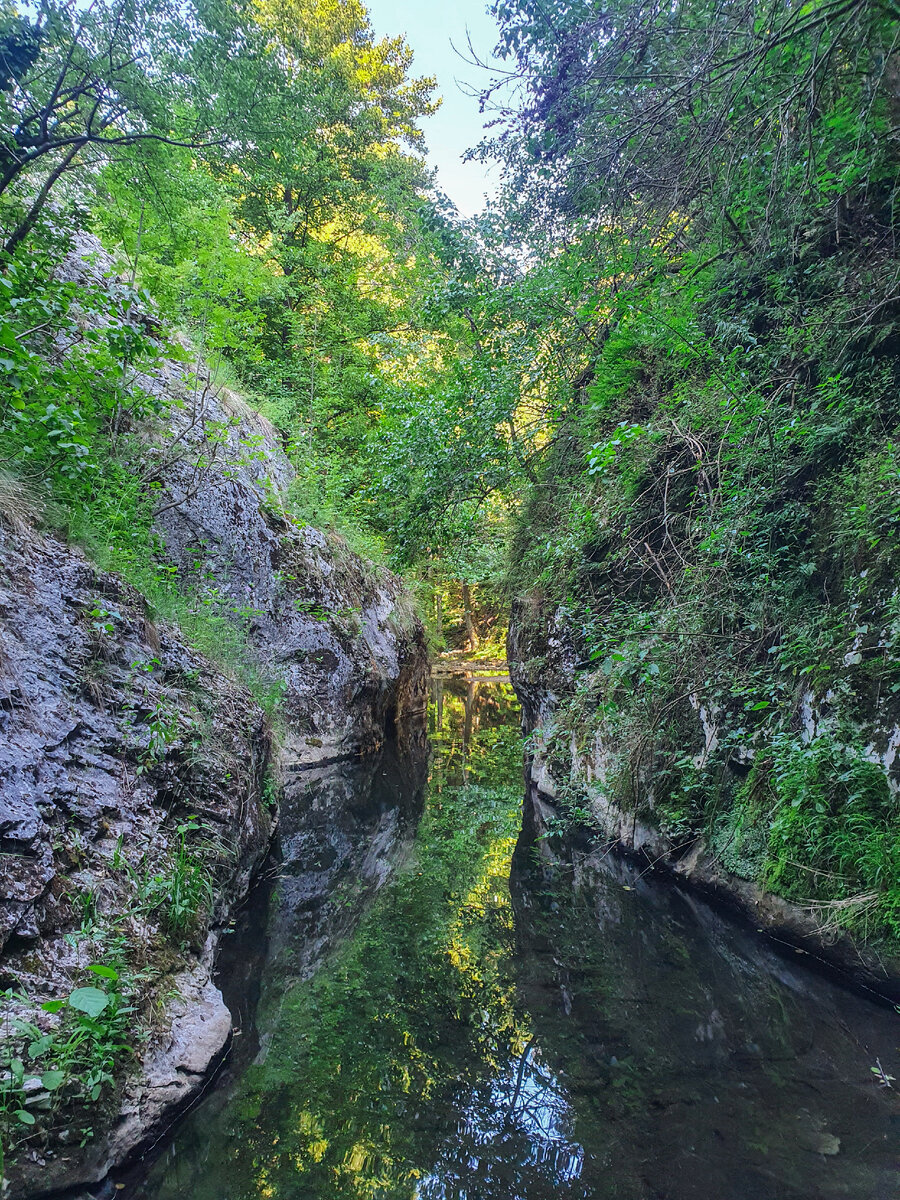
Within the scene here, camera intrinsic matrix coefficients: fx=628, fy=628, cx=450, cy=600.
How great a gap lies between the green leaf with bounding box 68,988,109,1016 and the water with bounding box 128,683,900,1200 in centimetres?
89

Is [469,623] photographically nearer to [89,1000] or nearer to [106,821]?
[106,821]

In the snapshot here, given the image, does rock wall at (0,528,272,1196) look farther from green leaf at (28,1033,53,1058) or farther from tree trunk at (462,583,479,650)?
tree trunk at (462,583,479,650)

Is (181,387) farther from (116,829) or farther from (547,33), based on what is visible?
(116,829)

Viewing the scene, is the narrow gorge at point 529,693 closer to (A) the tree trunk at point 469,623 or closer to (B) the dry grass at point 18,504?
(B) the dry grass at point 18,504

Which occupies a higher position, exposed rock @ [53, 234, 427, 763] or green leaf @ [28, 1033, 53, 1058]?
exposed rock @ [53, 234, 427, 763]

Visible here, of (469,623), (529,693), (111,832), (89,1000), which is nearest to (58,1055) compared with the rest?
(89,1000)

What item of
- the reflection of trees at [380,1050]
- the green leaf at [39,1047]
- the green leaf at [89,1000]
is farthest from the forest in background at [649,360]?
the green leaf at [39,1047]

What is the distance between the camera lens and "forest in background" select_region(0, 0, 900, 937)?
185 inches

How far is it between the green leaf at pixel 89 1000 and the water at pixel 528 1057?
89 cm

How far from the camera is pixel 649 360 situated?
880cm

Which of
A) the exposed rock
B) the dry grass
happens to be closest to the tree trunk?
the exposed rock

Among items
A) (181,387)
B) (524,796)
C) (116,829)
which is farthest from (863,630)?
(181,387)

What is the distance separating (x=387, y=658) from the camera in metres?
14.4

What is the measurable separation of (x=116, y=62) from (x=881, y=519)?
830 cm
